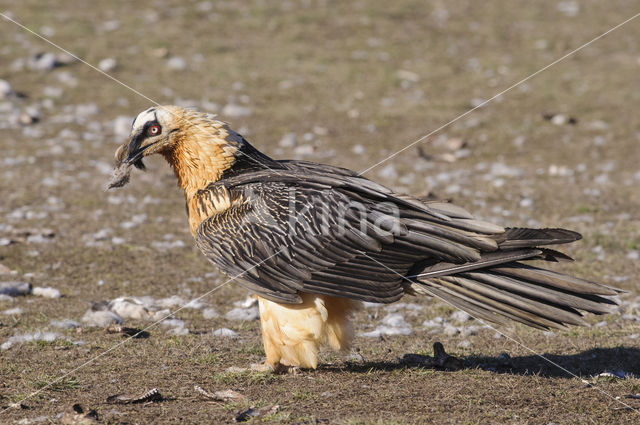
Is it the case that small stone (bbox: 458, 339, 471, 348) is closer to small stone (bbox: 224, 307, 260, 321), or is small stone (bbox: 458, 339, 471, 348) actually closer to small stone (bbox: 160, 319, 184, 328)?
small stone (bbox: 224, 307, 260, 321)

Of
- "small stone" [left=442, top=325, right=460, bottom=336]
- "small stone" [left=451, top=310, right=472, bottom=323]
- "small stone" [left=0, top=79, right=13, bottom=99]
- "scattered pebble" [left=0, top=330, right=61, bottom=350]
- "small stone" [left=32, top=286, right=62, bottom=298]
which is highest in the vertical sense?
"small stone" [left=0, top=79, right=13, bottom=99]

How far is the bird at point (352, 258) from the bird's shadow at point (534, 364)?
1.73 ft

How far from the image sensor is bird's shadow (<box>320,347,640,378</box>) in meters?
6.67

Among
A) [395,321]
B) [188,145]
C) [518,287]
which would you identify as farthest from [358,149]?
[518,287]

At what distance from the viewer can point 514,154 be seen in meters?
15.1

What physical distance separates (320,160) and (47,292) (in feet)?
21.5

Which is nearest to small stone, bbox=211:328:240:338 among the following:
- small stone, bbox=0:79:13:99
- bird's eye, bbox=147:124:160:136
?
bird's eye, bbox=147:124:160:136

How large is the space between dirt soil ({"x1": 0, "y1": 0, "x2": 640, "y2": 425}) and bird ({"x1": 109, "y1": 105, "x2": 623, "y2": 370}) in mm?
542

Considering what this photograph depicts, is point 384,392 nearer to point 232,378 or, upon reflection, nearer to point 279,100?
point 232,378

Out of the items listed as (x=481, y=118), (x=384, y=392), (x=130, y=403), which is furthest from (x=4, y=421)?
(x=481, y=118)

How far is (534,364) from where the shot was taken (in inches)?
273

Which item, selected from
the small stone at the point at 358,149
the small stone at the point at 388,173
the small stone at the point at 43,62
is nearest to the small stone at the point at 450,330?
the small stone at the point at 388,173

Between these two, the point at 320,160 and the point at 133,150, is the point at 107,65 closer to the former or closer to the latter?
the point at 320,160

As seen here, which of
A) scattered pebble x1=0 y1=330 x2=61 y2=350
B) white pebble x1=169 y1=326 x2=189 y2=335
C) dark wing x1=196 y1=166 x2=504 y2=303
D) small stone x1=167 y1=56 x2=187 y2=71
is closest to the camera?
dark wing x1=196 y1=166 x2=504 y2=303
